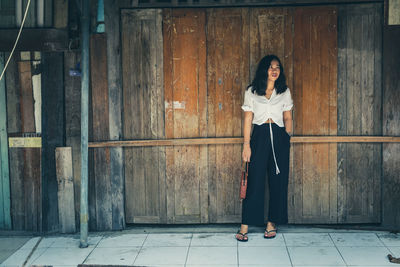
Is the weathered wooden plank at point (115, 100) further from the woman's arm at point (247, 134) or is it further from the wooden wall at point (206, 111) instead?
the woman's arm at point (247, 134)

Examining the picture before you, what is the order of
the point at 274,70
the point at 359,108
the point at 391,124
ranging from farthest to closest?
the point at 359,108 < the point at 391,124 < the point at 274,70

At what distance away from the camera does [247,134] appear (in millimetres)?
5055

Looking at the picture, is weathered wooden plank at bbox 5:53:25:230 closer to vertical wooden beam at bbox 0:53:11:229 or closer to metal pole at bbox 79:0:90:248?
vertical wooden beam at bbox 0:53:11:229

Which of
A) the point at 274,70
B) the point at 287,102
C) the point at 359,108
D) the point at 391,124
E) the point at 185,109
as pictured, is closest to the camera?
the point at 274,70

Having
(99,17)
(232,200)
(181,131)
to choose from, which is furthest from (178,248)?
(99,17)

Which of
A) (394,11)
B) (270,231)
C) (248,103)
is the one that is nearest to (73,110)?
(248,103)

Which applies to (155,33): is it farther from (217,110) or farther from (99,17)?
(217,110)

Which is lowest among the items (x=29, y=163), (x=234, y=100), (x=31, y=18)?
(x=29, y=163)

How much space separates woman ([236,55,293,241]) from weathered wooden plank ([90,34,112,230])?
1778mm

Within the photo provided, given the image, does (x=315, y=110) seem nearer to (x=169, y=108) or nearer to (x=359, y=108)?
(x=359, y=108)

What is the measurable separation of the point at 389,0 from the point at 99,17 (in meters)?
3.67

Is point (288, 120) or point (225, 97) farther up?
point (225, 97)

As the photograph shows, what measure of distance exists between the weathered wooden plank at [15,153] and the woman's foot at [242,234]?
287cm

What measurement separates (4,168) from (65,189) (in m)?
0.89
